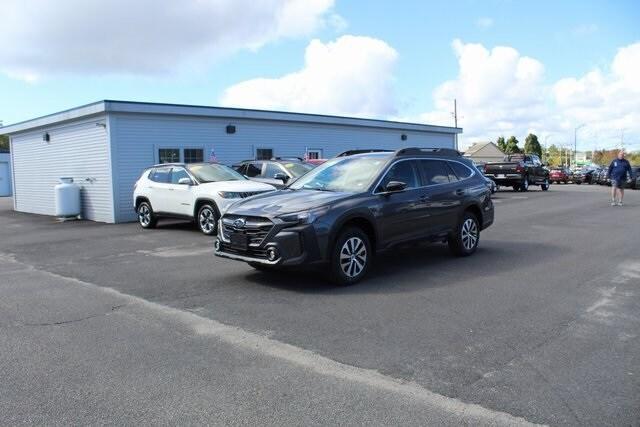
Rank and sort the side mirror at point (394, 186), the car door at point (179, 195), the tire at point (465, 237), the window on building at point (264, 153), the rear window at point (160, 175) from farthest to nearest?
1. the window on building at point (264, 153)
2. the rear window at point (160, 175)
3. the car door at point (179, 195)
4. the tire at point (465, 237)
5. the side mirror at point (394, 186)

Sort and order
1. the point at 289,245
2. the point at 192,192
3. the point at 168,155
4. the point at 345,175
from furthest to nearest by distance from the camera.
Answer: the point at 168,155 < the point at 192,192 < the point at 345,175 < the point at 289,245

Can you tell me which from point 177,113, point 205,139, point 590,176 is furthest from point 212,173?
point 590,176

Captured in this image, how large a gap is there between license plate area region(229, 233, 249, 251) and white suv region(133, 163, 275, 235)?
4683mm

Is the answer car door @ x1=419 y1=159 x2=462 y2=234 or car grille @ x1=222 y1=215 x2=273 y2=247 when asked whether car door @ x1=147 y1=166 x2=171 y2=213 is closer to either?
car grille @ x1=222 y1=215 x2=273 y2=247

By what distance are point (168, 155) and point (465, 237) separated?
12.1 metres

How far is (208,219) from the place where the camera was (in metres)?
12.5

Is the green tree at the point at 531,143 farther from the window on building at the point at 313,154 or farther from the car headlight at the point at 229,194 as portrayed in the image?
the car headlight at the point at 229,194

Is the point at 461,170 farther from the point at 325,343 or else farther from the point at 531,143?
the point at 531,143

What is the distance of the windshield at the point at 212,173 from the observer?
13.1 metres

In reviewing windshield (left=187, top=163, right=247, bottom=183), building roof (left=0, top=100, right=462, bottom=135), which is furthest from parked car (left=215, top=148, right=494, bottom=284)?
building roof (left=0, top=100, right=462, bottom=135)

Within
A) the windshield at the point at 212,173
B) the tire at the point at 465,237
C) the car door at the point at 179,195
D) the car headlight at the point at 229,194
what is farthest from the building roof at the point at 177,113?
the tire at the point at 465,237

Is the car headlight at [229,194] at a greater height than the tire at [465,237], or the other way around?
the car headlight at [229,194]

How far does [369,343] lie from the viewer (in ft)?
15.9

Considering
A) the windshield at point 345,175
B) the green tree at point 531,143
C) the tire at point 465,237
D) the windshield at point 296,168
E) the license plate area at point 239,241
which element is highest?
the green tree at point 531,143
